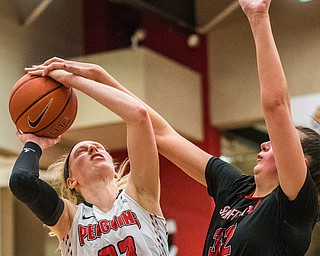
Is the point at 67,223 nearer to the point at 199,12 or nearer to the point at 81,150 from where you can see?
the point at 81,150

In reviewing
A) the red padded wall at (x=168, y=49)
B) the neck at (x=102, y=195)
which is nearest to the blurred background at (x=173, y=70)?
the red padded wall at (x=168, y=49)

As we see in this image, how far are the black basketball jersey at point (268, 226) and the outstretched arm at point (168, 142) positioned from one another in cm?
35

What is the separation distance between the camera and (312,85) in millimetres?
8180

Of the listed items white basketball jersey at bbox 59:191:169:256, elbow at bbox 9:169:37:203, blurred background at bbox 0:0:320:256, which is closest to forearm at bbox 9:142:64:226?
elbow at bbox 9:169:37:203

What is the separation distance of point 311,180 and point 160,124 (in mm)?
894

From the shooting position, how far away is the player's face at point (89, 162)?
3545mm

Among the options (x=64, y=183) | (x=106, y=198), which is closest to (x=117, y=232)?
(x=106, y=198)

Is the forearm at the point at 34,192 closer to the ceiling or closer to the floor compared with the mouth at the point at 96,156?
closer to the floor

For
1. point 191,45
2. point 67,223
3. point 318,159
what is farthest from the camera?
point 191,45

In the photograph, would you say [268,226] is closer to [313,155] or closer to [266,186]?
[266,186]

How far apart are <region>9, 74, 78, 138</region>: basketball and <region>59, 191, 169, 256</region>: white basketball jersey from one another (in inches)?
14.5

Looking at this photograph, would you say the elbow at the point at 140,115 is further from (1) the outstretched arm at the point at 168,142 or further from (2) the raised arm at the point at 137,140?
(1) the outstretched arm at the point at 168,142

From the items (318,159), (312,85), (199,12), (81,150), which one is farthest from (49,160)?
(318,159)

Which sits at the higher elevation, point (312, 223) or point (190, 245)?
point (190, 245)
